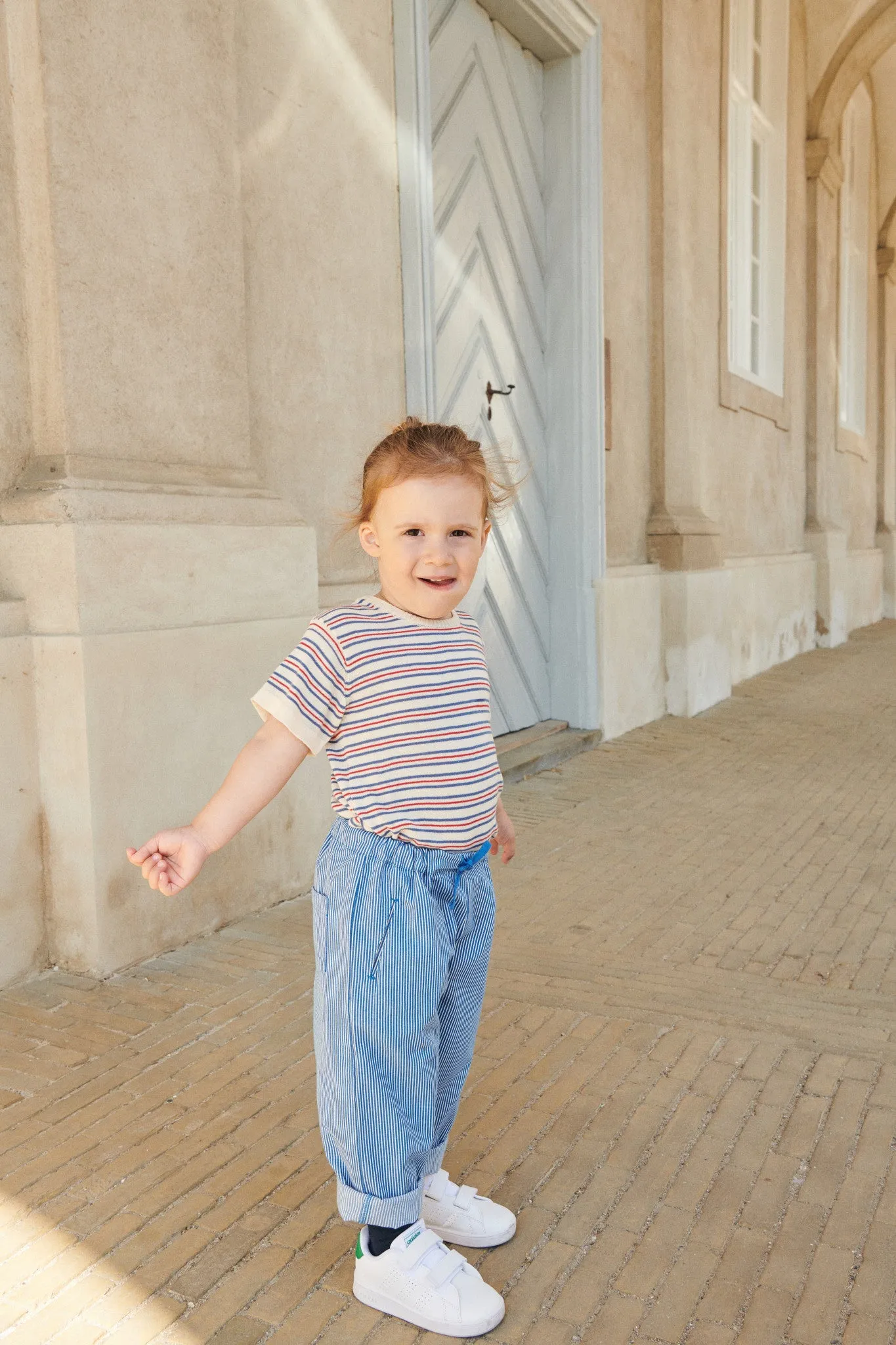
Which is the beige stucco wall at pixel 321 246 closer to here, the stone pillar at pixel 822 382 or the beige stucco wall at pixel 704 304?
the beige stucco wall at pixel 704 304

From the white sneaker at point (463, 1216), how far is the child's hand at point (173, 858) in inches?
28.4

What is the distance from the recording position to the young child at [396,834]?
1643 millimetres

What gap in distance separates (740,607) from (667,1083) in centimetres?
694

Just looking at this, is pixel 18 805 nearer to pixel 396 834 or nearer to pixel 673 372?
pixel 396 834

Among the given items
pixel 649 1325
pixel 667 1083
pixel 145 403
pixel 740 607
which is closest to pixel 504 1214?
pixel 649 1325

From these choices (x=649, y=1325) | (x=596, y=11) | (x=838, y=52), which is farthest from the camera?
(x=838, y=52)

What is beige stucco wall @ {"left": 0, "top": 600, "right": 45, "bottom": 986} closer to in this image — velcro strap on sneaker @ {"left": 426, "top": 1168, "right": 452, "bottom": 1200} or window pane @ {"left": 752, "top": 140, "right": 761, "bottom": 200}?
velcro strap on sneaker @ {"left": 426, "top": 1168, "right": 452, "bottom": 1200}

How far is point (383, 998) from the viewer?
1.64 meters

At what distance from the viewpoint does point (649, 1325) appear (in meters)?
1.69

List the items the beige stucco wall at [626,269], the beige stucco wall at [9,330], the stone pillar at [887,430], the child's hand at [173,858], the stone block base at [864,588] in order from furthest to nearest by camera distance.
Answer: the stone pillar at [887,430]
the stone block base at [864,588]
the beige stucco wall at [626,269]
the beige stucco wall at [9,330]
the child's hand at [173,858]

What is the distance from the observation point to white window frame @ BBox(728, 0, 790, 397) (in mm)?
9312

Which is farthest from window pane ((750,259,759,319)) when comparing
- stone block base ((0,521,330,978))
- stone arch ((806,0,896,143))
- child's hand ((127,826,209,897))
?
child's hand ((127,826,209,897))

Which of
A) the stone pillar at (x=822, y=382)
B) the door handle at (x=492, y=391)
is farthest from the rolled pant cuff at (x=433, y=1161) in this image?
the stone pillar at (x=822, y=382)

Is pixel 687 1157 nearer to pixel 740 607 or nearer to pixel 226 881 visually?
pixel 226 881
